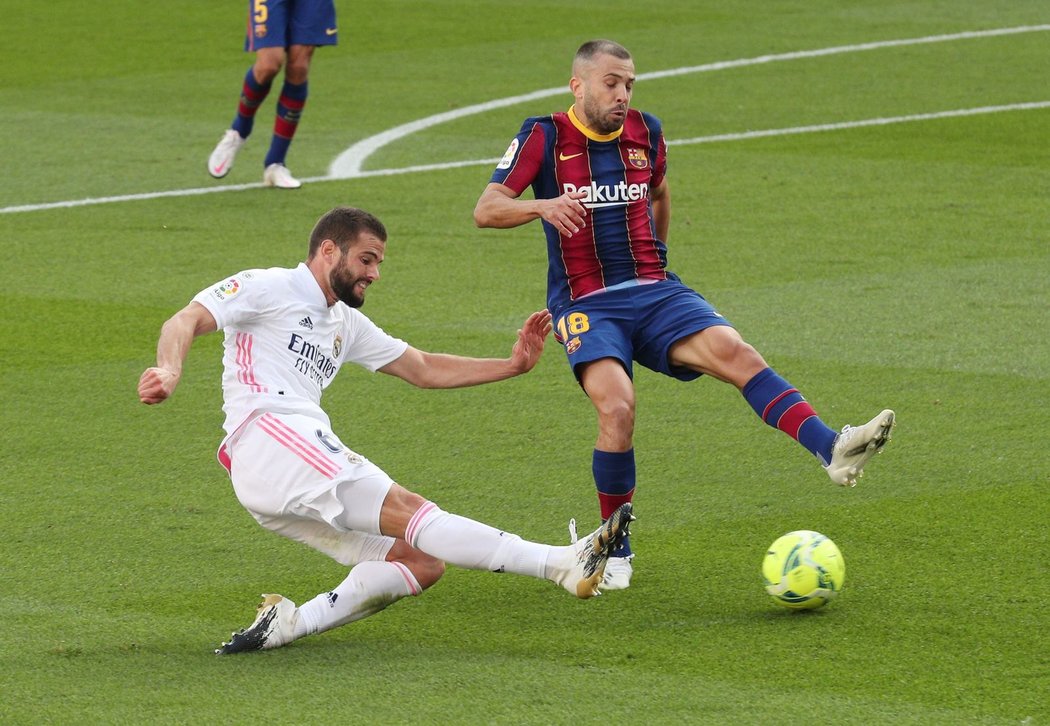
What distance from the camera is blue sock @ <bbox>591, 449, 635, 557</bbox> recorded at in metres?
6.47

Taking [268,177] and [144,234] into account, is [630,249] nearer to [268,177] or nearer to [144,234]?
[144,234]

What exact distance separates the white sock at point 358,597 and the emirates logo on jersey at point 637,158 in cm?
193

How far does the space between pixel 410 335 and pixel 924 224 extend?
13.7 ft

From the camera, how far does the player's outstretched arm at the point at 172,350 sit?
5.43 meters

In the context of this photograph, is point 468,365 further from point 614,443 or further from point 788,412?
point 788,412

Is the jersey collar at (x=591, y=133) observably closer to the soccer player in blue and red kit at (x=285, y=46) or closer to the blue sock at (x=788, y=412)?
the blue sock at (x=788, y=412)

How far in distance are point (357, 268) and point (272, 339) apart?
36 centimetres

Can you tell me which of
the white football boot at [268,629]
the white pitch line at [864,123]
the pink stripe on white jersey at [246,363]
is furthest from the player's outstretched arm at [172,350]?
the white pitch line at [864,123]

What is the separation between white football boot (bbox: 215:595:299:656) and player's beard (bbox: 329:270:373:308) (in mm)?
1009

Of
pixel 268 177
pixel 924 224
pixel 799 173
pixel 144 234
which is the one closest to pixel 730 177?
pixel 799 173

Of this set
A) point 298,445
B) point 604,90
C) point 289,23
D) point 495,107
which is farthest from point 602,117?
point 495,107

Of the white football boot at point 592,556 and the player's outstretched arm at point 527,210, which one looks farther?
the player's outstretched arm at point 527,210

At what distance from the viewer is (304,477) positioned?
5.77m

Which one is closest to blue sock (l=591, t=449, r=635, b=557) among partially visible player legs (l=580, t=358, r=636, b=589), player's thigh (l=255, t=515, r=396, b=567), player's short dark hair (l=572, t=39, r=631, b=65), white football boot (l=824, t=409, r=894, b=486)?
partially visible player legs (l=580, t=358, r=636, b=589)
